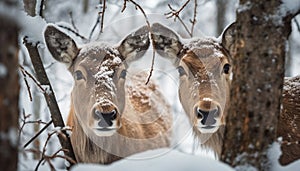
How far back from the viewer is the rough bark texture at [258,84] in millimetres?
2398

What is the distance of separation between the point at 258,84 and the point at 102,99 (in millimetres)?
2149

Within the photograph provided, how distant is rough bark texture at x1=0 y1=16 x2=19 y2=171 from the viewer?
5.57ft

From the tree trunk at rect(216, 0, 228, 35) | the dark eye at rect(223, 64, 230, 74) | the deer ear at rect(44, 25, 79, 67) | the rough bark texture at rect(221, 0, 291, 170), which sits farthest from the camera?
the tree trunk at rect(216, 0, 228, 35)

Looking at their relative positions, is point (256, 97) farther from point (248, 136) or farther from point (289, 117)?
point (289, 117)

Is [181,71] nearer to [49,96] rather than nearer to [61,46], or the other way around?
[61,46]

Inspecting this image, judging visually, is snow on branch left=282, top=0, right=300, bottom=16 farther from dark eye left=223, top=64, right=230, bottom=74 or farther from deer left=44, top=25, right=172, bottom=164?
dark eye left=223, top=64, right=230, bottom=74

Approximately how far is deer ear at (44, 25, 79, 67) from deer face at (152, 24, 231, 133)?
3.03 feet

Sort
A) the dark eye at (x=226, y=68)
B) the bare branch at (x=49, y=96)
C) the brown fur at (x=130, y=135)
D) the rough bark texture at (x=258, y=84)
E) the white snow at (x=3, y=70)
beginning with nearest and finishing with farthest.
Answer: the white snow at (x=3, y=70), the rough bark texture at (x=258, y=84), the bare branch at (x=49, y=96), the brown fur at (x=130, y=135), the dark eye at (x=226, y=68)

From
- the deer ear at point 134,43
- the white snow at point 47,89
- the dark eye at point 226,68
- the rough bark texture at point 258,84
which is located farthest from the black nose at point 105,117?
→ the rough bark texture at point 258,84

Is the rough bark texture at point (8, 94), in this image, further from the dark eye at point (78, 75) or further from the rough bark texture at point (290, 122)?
the rough bark texture at point (290, 122)

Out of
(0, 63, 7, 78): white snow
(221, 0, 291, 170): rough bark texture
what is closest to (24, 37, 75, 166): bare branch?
(221, 0, 291, 170): rough bark texture

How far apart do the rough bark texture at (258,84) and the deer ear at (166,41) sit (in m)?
2.78

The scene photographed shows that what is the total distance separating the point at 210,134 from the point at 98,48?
1.47m

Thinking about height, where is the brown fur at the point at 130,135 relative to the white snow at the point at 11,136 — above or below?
below
